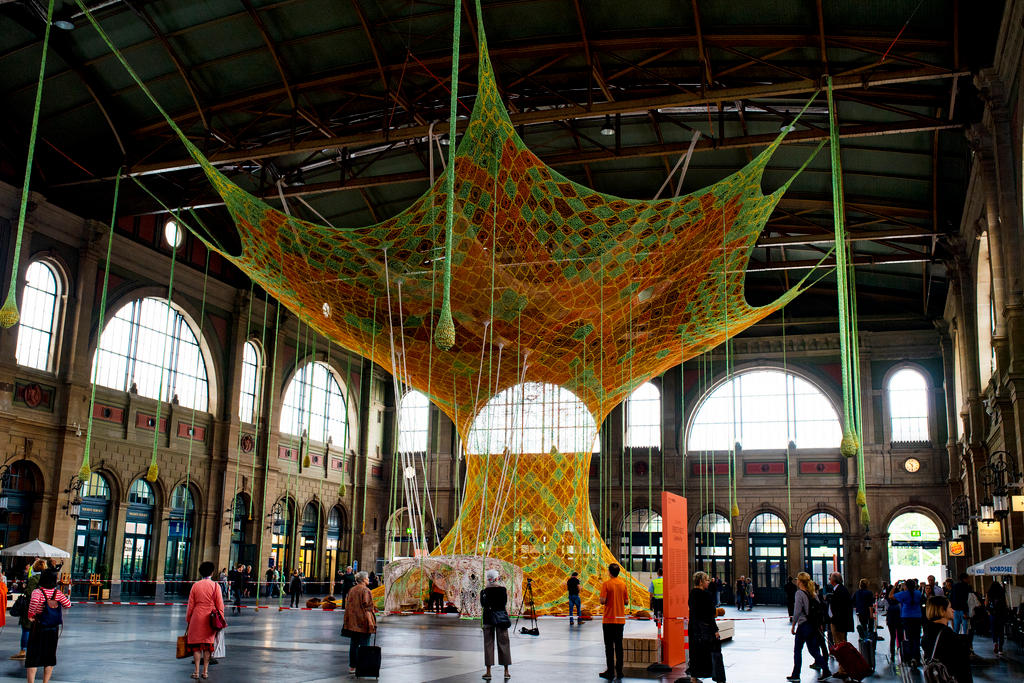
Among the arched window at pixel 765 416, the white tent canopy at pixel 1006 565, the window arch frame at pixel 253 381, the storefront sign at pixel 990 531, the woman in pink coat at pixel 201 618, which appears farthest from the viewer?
the arched window at pixel 765 416

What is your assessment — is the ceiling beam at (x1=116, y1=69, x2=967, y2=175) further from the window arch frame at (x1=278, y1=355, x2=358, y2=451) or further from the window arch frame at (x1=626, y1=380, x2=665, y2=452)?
the window arch frame at (x1=626, y1=380, x2=665, y2=452)

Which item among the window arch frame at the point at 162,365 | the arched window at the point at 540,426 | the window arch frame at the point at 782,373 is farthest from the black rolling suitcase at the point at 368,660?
the window arch frame at the point at 782,373

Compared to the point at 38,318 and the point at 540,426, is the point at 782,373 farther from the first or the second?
the point at 38,318

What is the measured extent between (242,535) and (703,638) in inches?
1035

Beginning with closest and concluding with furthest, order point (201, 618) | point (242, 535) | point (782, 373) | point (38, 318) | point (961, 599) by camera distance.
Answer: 1. point (201, 618)
2. point (961, 599)
3. point (38, 318)
4. point (242, 535)
5. point (782, 373)

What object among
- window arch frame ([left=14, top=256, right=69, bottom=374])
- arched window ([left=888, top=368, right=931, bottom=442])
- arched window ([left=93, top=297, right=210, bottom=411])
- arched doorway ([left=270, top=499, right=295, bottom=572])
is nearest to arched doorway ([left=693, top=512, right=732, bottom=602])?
arched window ([left=888, top=368, right=931, bottom=442])

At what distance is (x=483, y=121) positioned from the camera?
50.7 feet

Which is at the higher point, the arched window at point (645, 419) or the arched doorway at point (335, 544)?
the arched window at point (645, 419)

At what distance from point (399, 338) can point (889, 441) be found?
23.2m

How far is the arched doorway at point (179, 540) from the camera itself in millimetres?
29859

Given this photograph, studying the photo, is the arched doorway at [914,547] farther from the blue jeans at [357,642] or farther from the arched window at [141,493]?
the blue jeans at [357,642]

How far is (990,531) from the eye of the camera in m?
20.2

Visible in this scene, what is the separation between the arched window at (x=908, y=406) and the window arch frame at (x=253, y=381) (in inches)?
956

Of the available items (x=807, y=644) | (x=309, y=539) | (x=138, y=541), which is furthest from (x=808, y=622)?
(x=309, y=539)
